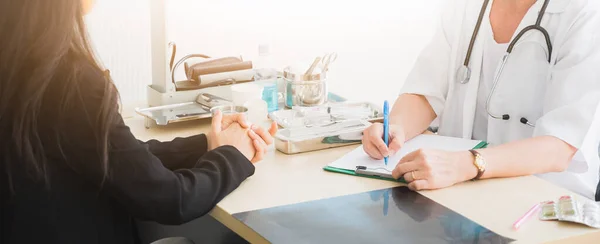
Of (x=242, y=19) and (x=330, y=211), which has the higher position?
(x=242, y=19)

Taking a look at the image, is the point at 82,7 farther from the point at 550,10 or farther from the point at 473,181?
the point at 550,10

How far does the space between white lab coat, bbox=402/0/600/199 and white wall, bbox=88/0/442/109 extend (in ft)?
2.26

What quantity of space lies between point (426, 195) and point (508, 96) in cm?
51

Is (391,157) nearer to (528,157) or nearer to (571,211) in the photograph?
(528,157)

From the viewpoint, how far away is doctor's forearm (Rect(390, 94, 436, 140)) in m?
1.79

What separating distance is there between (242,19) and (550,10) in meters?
1.36

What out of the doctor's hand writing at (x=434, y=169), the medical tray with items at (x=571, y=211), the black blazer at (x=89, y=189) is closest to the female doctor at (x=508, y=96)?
the doctor's hand writing at (x=434, y=169)

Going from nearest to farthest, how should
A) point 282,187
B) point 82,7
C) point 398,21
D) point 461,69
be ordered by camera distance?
point 82,7 < point 282,187 < point 461,69 < point 398,21

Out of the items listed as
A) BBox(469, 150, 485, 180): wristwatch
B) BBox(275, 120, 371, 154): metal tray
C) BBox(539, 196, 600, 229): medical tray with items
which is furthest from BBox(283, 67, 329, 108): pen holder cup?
BBox(539, 196, 600, 229): medical tray with items

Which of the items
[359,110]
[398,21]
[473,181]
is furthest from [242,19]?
[473,181]

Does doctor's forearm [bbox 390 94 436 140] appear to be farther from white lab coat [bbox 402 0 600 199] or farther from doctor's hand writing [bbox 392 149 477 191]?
doctor's hand writing [bbox 392 149 477 191]

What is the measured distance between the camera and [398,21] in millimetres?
3221

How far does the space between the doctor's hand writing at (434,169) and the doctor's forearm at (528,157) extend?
0.05 m

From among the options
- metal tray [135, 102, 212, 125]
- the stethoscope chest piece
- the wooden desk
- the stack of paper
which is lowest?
the wooden desk
